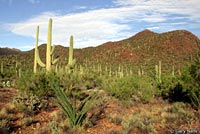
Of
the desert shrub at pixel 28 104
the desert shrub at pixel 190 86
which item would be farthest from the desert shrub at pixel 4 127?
the desert shrub at pixel 190 86

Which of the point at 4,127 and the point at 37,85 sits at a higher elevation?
the point at 37,85

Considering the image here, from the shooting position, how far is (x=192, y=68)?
476 inches

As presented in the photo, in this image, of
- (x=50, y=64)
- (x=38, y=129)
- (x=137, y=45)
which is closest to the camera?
(x=38, y=129)

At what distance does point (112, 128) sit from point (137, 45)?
56.8 meters

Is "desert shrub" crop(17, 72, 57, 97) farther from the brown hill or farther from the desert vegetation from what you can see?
the brown hill

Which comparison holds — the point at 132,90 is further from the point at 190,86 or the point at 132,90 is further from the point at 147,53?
the point at 147,53

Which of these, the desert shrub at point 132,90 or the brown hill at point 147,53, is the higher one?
the brown hill at point 147,53

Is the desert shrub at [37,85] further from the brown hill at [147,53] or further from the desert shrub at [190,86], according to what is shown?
the brown hill at [147,53]

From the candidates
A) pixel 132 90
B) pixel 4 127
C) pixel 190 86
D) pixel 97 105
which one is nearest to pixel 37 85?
pixel 97 105

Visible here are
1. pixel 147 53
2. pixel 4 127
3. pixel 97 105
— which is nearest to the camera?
pixel 4 127

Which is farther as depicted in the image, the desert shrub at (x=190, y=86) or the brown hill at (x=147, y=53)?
the brown hill at (x=147, y=53)

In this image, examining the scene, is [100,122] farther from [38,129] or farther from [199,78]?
[199,78]

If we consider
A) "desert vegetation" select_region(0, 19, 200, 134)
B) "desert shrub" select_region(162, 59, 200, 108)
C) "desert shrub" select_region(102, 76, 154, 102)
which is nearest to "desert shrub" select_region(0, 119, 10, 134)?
"desert vegetation" select_region(0, 19, 200, 134)

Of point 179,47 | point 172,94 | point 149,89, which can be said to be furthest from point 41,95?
point 179,47
